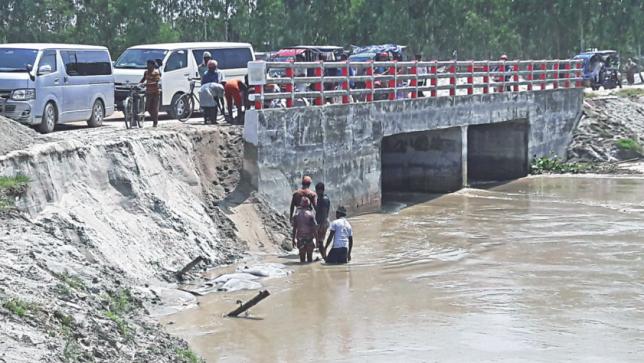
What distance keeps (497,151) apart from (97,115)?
622 inches

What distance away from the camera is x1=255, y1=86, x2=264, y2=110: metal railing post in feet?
63.3

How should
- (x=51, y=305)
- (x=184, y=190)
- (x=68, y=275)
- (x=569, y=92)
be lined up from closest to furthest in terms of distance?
(x=51, y=305) → (x=68, y=275) → (x=184, y=190) → (x=569, y=92)

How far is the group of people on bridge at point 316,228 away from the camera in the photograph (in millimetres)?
16891

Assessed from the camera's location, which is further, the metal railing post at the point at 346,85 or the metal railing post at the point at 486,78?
the metal railing post at the point at 486,78

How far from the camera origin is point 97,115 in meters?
19.9

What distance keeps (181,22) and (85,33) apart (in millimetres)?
8094

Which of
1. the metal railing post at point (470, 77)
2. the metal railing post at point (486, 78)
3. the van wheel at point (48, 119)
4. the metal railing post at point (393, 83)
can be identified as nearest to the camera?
the van wheel at point (48, 119)

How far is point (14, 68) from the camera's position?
18.2 meters

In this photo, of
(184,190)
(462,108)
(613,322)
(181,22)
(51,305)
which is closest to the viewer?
(51,305)

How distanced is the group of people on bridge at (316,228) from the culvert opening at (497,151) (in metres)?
15.2

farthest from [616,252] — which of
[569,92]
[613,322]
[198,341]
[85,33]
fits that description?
[85,33]

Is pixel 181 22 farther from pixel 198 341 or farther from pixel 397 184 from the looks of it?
pixel 198 341

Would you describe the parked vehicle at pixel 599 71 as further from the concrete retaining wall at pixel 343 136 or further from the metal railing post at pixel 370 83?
the metal railing post at pixel 370 83

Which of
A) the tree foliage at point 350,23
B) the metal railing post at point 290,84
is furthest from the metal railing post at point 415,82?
the tree foliage at point 350,23
